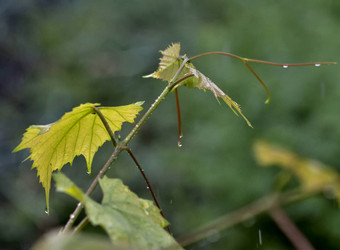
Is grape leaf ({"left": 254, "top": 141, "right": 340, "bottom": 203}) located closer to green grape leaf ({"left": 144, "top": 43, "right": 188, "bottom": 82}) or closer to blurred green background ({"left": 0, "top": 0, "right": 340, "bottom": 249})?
green grape leaf ({"left": 144, "top": 43, "right": 188, "bottom": 82})

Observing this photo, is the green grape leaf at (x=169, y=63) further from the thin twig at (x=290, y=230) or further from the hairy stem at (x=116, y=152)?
the thin twig at (x=290, y=230)

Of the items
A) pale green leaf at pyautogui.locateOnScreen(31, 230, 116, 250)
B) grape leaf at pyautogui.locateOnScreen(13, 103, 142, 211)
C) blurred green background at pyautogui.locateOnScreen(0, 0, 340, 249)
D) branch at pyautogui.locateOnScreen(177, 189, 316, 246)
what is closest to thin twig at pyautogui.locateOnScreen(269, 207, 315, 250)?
branch at pyautogui.locateOnScreen(177, 189, 316, 246)

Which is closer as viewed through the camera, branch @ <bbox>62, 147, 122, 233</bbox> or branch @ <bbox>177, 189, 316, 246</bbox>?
branch @ <bbox>177, 189, 316, 246</bbox>

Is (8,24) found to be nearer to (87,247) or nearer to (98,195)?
(98,195)

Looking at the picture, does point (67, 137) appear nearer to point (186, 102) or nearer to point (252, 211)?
point (252, 211)

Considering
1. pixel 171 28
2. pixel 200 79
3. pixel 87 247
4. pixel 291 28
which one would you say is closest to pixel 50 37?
pixel 171 28

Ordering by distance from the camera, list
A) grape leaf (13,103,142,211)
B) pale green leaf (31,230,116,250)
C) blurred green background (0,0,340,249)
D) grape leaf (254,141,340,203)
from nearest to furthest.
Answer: pale green leaf (31,230,116,250), grape leaf (254,141,340,203), grape leaf (13,103,142,211), blurred green background (0,0,340,249)
